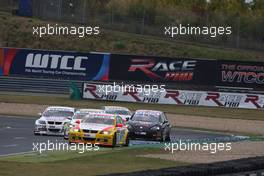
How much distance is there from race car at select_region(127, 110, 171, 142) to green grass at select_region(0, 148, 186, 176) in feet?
20.2

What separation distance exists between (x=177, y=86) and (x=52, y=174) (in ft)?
131

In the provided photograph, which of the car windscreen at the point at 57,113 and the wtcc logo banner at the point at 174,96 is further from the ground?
the car windscreen at the point at 57,113

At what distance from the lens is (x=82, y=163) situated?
74.4 ft

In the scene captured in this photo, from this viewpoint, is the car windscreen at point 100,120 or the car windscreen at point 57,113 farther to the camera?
the car windscreen at point 57,113

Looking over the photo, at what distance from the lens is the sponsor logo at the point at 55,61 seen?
59.6 m

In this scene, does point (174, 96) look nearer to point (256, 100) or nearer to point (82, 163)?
point (256, 100)

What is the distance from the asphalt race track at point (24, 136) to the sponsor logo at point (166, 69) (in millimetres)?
14284

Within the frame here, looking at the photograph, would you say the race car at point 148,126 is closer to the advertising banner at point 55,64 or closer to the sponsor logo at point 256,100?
the sponsor logo at point 256,100

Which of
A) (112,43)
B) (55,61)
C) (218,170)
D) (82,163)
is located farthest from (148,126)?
(112,43)

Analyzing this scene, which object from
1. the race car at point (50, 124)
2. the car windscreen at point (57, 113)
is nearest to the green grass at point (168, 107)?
the car windscreen at point (57, 113)

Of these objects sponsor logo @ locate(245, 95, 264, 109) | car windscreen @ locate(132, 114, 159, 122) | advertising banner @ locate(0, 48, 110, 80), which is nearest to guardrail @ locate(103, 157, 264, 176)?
car windscreen @ locate(132, 114, 159, 122)

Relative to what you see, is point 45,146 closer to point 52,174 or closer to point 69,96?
point 52,174

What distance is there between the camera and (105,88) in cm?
5638

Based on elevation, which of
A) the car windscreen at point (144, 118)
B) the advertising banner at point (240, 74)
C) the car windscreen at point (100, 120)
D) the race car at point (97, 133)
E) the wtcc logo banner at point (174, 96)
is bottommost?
the wtcc logo banner at point (174, 96)
